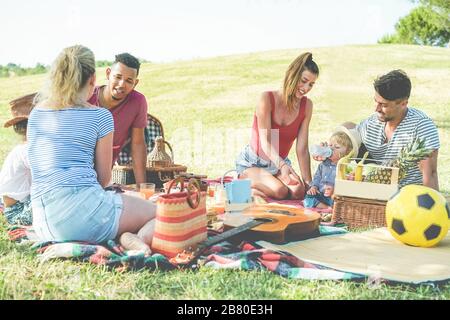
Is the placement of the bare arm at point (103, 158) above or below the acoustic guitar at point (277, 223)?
above

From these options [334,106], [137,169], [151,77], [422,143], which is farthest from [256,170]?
[151,77]

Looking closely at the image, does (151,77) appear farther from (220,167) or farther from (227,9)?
(227,9)

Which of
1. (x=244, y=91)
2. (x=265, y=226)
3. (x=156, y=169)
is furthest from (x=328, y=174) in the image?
(x=244, y=91)

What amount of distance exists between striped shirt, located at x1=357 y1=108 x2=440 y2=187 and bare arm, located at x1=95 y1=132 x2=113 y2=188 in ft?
6.29

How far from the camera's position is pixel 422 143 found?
12.3ft

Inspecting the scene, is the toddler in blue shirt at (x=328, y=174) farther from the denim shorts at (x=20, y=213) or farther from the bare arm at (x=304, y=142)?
the denim shorts at (x=20, y=213)

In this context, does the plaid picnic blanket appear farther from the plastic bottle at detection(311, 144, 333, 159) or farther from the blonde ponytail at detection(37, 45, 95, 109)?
the plastic bottle at detection(311, 144, 333, 159)

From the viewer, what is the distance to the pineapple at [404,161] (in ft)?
12.1

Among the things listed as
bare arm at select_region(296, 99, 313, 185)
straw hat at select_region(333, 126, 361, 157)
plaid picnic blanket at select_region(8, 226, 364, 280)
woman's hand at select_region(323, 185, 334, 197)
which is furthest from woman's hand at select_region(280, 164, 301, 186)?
plaid picnic blanket at select_region(8, 226, 364, 280)

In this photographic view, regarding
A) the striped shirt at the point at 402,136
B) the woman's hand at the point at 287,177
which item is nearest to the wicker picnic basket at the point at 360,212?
the striped shirt at the point at 402,136

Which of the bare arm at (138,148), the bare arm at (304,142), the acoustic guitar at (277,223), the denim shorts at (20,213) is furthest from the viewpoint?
the bare arm at (304,142)

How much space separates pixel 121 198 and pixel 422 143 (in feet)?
6.27

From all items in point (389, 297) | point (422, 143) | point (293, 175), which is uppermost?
point (422, 143)

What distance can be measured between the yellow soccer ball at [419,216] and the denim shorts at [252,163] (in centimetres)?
142
